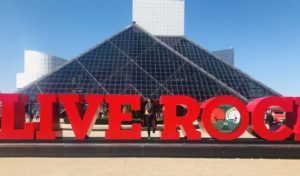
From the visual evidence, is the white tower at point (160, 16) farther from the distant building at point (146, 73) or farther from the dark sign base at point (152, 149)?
the dark sign base at point (152, 149)

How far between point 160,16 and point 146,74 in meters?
20.8

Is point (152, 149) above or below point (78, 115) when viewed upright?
below

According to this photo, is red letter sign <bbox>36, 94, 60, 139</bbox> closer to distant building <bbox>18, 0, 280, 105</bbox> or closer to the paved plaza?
the paved plaza

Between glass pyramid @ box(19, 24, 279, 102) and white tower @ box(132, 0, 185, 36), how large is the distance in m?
7.86

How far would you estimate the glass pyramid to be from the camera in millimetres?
46375

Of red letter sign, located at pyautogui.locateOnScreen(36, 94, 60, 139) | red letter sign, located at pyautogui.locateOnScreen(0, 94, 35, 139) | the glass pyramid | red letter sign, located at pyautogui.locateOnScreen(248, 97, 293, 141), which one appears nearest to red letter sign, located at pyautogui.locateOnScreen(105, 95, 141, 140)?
red letter sign, located at pyautogui.locateOnScreen(36, 94, 60, 139)

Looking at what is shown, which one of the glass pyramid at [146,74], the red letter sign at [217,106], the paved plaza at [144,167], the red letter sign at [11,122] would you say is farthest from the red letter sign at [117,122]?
the glass pyramid at [146,74]

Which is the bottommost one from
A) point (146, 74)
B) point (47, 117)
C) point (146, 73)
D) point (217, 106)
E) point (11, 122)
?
point (11, 122)

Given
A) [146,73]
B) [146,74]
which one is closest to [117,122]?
[146,74]

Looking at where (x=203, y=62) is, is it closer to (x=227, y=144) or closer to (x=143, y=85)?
(x=143, y=85)

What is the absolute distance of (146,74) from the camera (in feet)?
161

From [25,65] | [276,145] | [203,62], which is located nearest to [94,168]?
[276,145]

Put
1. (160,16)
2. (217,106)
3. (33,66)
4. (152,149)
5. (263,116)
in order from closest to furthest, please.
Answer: (152,149) < (263,116) < (217,106) < (160,16) < (33,66)

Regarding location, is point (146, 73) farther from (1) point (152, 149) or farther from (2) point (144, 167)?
(2) point (144, 167)
